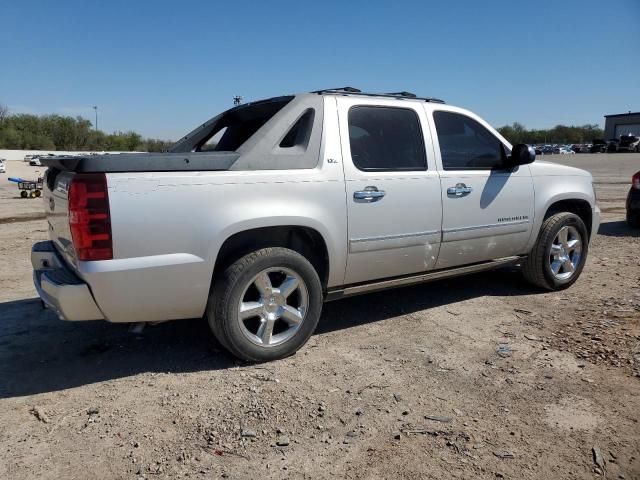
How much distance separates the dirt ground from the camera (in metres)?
2.51

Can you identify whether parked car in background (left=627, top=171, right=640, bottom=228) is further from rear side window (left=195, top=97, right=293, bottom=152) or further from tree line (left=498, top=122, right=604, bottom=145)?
tree line (left=498, top=122, right=604, bottom=145)

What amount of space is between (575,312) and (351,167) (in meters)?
2.55

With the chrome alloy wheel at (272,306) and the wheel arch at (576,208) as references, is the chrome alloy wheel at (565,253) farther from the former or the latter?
the chrome alloy wheel at (272,306)

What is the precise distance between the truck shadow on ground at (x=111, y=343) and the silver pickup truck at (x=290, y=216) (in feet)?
1.26

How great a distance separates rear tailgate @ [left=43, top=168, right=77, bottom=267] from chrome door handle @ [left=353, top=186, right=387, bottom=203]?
1.91 m

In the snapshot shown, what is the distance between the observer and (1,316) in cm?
464

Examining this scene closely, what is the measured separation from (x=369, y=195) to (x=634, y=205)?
7.28 meters

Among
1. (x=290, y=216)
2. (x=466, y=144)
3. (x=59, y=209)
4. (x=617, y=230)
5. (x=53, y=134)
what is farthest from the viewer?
(x=53, y=134)

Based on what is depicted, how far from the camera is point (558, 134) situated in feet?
366

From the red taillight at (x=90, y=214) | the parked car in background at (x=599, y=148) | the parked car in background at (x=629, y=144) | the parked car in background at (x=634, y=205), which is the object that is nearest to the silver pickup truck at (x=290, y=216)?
the red taillight at (x=90, y=214)

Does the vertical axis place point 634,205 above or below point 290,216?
below

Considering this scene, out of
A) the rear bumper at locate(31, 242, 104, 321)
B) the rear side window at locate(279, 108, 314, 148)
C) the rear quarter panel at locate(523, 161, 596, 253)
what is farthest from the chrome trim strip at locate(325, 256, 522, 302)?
the rear bumper at locate(31, 242, 104, 321)

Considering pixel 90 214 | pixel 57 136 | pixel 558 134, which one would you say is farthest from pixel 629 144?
pixel 57 136

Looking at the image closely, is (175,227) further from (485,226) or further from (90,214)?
(485,226)
